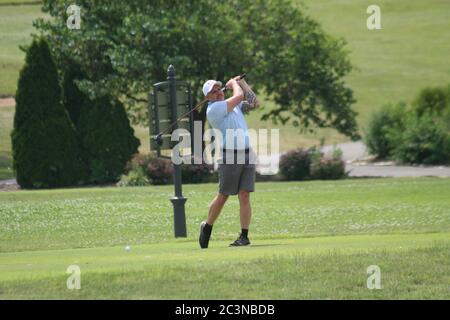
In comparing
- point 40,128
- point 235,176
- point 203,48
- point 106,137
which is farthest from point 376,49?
point 235,176

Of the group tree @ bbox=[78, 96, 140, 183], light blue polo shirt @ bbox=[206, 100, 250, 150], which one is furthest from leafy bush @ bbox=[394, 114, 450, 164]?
light blue polo shirt @ bbox=[206, 100, 250, 150]

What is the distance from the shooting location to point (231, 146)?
46.3ft

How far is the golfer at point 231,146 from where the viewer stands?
14.0 metres

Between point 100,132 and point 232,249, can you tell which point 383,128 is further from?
point 232,249

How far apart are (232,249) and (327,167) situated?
21891 millimetres

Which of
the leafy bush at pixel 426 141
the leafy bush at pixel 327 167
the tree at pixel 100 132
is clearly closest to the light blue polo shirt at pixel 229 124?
the tree at pixel 100 132

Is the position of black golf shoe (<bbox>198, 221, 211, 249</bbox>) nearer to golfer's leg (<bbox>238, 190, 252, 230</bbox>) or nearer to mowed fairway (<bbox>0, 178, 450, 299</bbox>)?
mowed fairway (<bbox>0, 178, 450, 299</bbox>)

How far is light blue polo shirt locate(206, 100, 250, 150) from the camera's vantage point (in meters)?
13.9

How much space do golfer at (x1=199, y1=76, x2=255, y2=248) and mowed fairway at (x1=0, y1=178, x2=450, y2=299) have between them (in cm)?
56

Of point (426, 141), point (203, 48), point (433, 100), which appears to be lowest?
point (426, 141)
